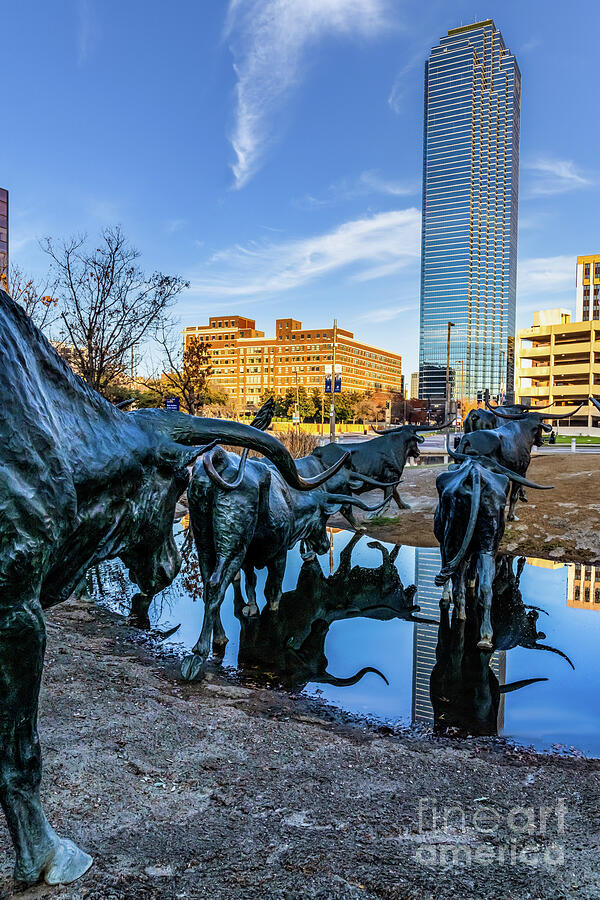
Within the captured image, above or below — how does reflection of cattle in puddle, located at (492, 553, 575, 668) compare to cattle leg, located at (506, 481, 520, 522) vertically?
below

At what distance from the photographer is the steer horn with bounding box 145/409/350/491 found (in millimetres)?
2768

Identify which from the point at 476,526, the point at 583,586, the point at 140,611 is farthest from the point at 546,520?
the point at 140,611

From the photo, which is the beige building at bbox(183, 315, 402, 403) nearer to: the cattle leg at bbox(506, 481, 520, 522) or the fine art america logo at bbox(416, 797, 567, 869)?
the cattle leg at bbox(506, 481, 520, 522)

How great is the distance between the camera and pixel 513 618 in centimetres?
848

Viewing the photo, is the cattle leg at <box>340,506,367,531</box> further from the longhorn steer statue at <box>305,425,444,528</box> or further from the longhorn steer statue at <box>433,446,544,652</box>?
the longhorn steer statue at <box>433,446,544,652</box>

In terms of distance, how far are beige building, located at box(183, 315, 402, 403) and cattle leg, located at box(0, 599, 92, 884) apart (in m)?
131

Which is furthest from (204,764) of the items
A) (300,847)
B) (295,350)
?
(295,350)

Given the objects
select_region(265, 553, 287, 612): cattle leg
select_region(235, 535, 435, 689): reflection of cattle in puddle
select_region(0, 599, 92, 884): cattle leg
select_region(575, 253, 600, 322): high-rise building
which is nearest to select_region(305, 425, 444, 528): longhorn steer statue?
select_region(235, 535, 435, 689): reflection of cattle in puddle

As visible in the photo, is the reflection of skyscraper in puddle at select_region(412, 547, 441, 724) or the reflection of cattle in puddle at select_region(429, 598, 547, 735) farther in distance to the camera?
the reflection of skyscraper in puddle at select_region(412, 547, 441, 724)

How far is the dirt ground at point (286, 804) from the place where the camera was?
116 inches

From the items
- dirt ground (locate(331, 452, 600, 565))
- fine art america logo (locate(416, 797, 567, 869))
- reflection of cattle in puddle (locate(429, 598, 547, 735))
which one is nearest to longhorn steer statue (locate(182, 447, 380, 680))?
reflection of cattle in puddle (locate(429, 598, 547, 735))

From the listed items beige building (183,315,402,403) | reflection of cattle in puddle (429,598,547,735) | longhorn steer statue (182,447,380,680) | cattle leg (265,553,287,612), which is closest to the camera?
reflection of cattle in puddle (429,598,547,735)

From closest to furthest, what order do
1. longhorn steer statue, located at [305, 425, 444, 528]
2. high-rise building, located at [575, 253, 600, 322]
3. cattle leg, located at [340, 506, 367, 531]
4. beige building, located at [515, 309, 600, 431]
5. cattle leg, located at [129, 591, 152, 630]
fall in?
cattle leg, located at [129, 591, 152, 630]
cattle leg, located at [340, 506, 367, 531]
longhorn steer statue, located at [305, 425, 444, 528]
beige building, located at [515, 309, 600, 431]
high-rise building, located at [575, 253, 600, 322]

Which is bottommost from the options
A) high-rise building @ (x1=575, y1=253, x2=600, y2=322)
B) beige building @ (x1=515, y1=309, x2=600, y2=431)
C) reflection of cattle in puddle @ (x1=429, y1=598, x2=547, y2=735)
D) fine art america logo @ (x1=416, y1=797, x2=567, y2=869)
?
reflection of cattle in puddle @ (x1=429, y1=598, x2=547, y2=735)
